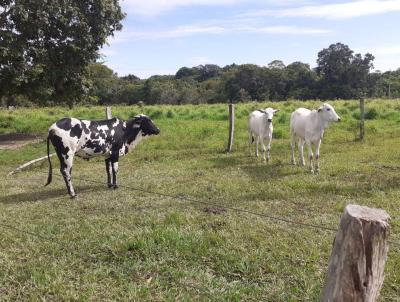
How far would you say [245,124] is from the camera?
19.2 m

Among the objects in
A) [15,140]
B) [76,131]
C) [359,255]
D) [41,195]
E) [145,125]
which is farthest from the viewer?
[15,140]

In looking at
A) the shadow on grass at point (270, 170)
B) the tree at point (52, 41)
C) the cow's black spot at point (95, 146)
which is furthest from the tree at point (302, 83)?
the cow's black spot at point (95, 146)

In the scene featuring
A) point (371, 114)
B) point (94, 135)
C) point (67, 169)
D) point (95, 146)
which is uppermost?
point (94, 135)

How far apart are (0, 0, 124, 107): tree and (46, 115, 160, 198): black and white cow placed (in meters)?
9.38

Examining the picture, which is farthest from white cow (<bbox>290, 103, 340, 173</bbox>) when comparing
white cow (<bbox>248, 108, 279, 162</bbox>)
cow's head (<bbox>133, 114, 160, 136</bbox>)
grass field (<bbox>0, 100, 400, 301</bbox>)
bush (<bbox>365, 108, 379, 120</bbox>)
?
bush (<bbox>365, 108, 379, 120</bbox>)

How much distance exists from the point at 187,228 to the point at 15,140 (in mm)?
14123

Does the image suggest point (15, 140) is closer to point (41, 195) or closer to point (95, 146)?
point (41, 195)

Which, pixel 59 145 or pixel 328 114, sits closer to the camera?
pixel 59 145

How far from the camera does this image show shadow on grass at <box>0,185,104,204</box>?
863 centimetres

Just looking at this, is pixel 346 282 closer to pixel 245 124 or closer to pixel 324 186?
pixel 324 186

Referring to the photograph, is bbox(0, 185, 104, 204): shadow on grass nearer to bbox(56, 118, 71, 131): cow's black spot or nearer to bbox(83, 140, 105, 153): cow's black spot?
bbox(83, 140, 105, 153): cow's black spot

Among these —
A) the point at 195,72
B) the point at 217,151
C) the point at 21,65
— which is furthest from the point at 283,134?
the point at 195,72

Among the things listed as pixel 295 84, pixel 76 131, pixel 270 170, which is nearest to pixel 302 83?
pixel 295 84

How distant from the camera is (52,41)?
18.9 m
